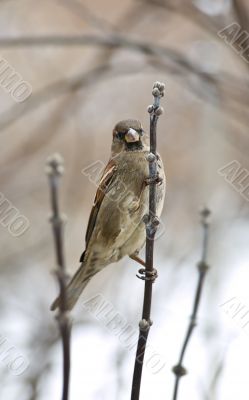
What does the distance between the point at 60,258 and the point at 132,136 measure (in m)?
1.68

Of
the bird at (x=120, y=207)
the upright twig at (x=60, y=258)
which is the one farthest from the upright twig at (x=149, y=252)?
the bird at (x=120, y=207)

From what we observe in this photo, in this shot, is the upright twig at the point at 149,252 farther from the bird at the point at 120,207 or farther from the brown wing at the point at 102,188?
the brown wing at the point at 102,188

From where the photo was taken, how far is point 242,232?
4.44m

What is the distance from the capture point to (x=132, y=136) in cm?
333

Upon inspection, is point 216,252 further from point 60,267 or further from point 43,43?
point 60,267

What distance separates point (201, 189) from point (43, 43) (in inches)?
145

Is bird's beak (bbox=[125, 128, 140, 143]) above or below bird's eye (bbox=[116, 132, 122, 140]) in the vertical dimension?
below

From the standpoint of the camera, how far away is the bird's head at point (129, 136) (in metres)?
3.39

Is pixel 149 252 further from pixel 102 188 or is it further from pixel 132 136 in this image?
pixel 102 188

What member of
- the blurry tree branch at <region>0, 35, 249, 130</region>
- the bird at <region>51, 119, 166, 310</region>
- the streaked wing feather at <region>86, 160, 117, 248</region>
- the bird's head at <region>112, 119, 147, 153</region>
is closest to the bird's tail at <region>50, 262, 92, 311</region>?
the bird at <region>51, 119, 166, 310</region>

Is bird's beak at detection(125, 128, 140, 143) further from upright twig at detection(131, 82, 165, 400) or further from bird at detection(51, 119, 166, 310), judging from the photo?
upright twig at detection(131, 82, 165, 400)

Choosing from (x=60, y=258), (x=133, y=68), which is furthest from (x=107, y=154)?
(x=60, y=258)

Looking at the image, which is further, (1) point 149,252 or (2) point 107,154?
(2) point 107,154

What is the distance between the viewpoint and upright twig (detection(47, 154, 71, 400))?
1694 millimetres
